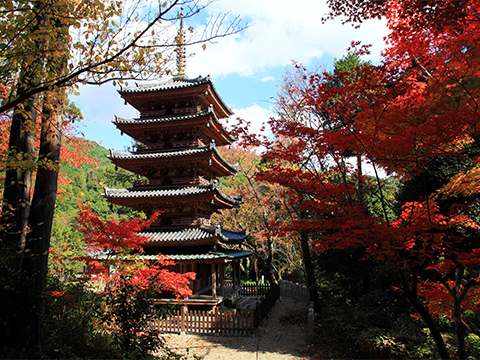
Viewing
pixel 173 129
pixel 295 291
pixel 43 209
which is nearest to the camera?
pixel 43 209

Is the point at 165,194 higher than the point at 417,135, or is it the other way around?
the point at 165,194

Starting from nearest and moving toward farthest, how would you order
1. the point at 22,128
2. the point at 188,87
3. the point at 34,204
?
1. the point at 34,204
2. the point at 22,128
3. the point at 188,87

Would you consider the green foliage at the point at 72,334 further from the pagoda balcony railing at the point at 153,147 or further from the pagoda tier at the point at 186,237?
the pagoda balcony railing at the point at 153,147

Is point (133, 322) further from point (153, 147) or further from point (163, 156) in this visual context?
point (153, 147)

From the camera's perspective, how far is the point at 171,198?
1345 cm

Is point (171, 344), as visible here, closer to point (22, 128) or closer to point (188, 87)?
point (22, 128)

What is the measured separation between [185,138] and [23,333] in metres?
11.3

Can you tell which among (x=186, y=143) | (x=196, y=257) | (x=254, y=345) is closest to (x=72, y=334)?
(x=254, y=345)

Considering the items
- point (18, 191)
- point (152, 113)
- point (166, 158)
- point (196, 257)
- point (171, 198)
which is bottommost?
point (196, 257)

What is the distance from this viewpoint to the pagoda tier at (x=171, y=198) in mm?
13250

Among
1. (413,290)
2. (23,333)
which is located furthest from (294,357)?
(23,333)

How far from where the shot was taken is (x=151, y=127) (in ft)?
48.7

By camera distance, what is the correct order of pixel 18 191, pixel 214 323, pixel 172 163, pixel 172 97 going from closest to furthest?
1. pixel 18 191
2. pixel 214 323
3. pixel 172 163
4. pixel 172 97

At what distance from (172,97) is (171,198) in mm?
5775
